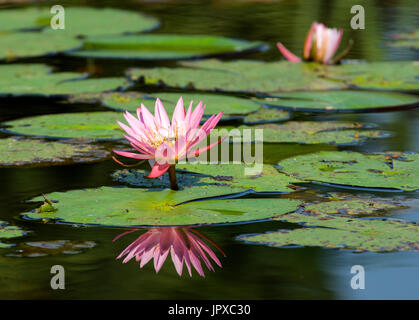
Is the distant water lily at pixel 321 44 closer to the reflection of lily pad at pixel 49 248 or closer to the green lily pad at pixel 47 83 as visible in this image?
the green lily pad at pixel 47 83

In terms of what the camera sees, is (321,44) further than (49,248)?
Yes

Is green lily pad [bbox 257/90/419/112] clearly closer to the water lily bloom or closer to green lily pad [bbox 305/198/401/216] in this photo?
green lily pad [bbox 305/198/401/216]

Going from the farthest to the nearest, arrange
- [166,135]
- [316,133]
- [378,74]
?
1. [378,74]
2. [316,133]
3. [166,135]

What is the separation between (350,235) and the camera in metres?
2.48

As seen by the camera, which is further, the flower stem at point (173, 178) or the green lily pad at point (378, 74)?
the green lily pad at point (378, 74)

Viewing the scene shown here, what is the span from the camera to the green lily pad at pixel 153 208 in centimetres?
261

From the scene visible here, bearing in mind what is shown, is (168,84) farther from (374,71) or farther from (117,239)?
(117,239)

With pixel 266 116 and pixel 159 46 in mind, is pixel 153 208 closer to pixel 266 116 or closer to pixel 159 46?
pixel 266 116

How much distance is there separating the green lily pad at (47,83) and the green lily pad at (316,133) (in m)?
1.31

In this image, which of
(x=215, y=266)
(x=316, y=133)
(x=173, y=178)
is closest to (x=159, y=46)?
(x=316, y=133)

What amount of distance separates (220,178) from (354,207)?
60 cm

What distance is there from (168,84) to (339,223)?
2.62 meters

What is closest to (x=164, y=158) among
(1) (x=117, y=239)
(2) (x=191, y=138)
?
(2) (x=191, y=138)

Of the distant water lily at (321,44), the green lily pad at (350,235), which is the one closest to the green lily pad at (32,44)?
the distant water lily at (321,44)
